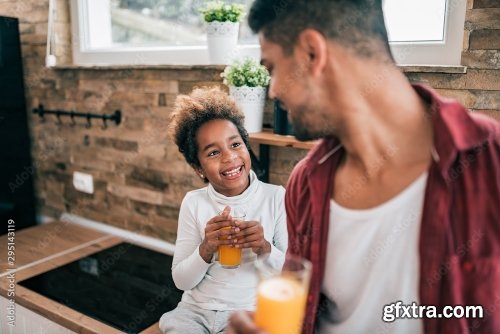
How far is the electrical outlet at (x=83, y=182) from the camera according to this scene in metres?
2.63

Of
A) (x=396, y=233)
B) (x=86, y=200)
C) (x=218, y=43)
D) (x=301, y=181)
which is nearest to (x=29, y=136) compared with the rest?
(x=86, y=200)

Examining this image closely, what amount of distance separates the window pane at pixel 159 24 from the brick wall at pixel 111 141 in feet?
0.74

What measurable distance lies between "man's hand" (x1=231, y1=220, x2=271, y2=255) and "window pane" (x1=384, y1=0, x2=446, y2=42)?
0.92 meters

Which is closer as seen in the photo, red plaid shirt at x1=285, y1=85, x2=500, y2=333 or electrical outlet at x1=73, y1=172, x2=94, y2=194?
red plaid shirt at x1=285, y1=85, x2=500, y2=333

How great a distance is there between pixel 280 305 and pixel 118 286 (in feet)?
4.48

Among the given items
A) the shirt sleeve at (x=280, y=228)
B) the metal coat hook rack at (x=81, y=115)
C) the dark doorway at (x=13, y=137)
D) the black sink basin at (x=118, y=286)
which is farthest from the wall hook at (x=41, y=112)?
the shirt sleeve at (x=280, y=228)

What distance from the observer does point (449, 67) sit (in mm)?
1467

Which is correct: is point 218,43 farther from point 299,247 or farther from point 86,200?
point 86,200

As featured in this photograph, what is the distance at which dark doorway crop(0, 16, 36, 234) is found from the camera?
2611 mm

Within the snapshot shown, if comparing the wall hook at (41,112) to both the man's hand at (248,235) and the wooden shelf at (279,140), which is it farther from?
the man's hand at (248,235)

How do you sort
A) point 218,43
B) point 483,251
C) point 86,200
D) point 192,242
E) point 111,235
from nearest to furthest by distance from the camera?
point 483,251, point 192,242, point 218,43, point 111,235, point 86,200

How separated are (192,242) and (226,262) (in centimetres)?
19

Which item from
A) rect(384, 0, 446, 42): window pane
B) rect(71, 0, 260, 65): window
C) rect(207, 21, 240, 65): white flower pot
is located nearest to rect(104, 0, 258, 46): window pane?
rect(71, 0, 260, 65): window

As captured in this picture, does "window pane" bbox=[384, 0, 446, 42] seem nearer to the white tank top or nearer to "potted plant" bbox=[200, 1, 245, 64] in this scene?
"potted plant" bbox=[200, 1, 245, 64]
